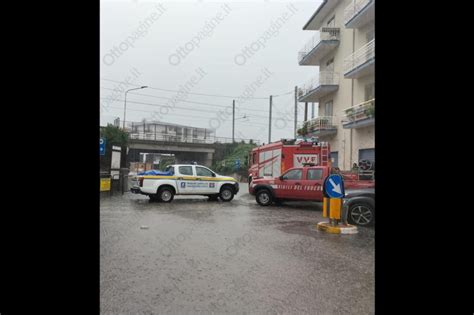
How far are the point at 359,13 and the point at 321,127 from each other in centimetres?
722

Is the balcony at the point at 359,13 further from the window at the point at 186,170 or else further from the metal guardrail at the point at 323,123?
the window at the point at 186,170

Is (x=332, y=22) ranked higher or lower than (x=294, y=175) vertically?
higher

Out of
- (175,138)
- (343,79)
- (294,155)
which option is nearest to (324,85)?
(343,79)

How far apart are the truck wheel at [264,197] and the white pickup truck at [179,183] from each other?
2071 millimetres

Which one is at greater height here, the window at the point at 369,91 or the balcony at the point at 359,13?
the balcony at the point at 359,13

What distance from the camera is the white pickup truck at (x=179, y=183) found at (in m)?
14.0

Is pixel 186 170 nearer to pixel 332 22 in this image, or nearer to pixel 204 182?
pixel 204 182

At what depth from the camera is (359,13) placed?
1866 centimetres

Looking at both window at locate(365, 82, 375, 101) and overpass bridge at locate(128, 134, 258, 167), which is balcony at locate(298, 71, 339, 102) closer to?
window at locate(365, 82, 375, 101)

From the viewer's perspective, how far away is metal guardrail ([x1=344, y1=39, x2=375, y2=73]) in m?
18.7

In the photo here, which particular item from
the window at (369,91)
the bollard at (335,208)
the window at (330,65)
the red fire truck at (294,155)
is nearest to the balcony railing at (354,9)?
the window at (330,65)
